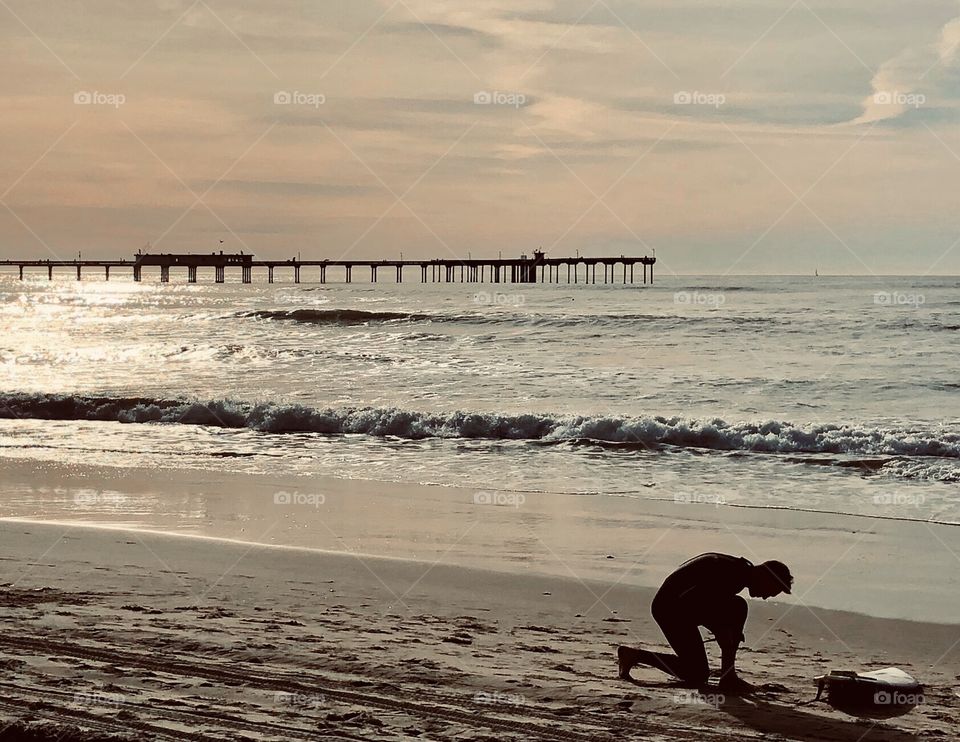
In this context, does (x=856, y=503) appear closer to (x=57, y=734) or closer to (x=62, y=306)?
(x=57, y=734)

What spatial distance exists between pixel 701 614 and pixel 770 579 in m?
0.44

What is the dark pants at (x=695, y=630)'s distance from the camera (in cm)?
557

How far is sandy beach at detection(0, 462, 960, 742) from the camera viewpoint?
4.91m

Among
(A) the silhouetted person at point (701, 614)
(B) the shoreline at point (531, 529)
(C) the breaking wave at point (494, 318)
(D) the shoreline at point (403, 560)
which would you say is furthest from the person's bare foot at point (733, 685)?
(C) the breaking wave at point (494, 318)

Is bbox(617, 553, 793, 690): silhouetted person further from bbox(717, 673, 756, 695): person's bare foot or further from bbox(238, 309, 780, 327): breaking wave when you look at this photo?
bbox(238, 309, 780, 327): breaking wave

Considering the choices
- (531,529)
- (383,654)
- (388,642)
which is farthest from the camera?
(531,529)

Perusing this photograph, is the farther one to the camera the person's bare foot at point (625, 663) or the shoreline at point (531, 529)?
the shoreline at point (531, 529)

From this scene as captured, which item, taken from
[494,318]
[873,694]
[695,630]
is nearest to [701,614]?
[695,630]

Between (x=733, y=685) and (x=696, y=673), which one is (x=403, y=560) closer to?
(x=696, y=673)

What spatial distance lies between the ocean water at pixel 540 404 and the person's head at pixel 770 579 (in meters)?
6.77

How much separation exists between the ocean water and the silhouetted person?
6718 mm

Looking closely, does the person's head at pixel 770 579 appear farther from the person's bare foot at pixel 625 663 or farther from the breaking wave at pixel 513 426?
the breaking wave at pixel 513 426

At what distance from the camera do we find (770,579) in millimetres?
5391

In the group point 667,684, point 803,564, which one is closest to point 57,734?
point 667,684
